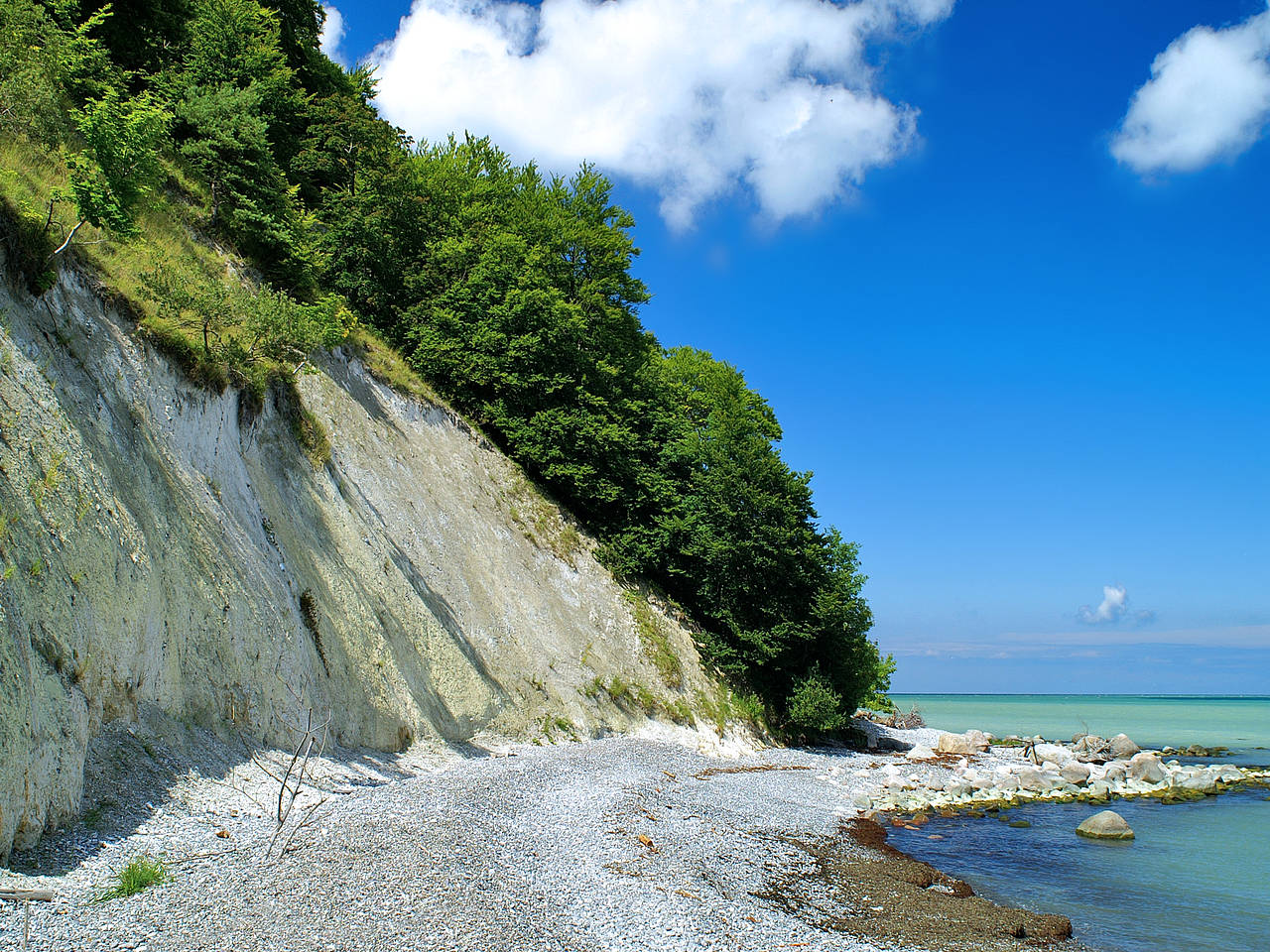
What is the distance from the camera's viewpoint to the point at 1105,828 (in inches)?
773

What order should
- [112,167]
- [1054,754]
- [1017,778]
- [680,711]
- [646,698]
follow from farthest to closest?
[1054,754] → [1017,778] → [680,711] → [646,698] → [112,167]

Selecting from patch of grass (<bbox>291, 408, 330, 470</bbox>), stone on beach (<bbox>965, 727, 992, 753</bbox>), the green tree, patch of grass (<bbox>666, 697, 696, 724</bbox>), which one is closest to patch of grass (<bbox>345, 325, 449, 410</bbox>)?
patch of grass (<bbox>291, 408, 330, 470</bbox>)

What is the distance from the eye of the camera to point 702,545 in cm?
2955

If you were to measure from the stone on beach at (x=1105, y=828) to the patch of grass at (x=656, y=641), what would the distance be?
1278 cm

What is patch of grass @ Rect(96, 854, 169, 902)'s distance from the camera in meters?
7.08

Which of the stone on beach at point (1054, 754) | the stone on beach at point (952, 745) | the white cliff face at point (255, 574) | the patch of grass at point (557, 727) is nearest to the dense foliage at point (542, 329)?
the white cliff face at point (255, 574)

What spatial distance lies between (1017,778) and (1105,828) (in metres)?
7.47

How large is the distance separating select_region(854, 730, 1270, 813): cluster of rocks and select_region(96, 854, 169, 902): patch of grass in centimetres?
1793

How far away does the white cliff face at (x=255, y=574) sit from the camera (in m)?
8.70

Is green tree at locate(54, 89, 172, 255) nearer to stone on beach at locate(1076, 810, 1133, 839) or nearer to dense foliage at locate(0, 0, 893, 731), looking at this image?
dense foliage at locate(0, 0, 893, 731)

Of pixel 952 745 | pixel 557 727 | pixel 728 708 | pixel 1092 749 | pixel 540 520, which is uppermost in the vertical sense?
pixel 540 520

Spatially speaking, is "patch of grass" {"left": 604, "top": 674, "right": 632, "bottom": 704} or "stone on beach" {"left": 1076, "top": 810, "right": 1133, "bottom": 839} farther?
"patch of grass" {"left": 604, "top": 674, "right": 632, "bottom": 704}

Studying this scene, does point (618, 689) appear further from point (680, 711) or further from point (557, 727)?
point (557, 727)

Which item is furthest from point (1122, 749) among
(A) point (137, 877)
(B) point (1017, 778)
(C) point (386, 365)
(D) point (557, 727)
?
(A) point (137, 877)
